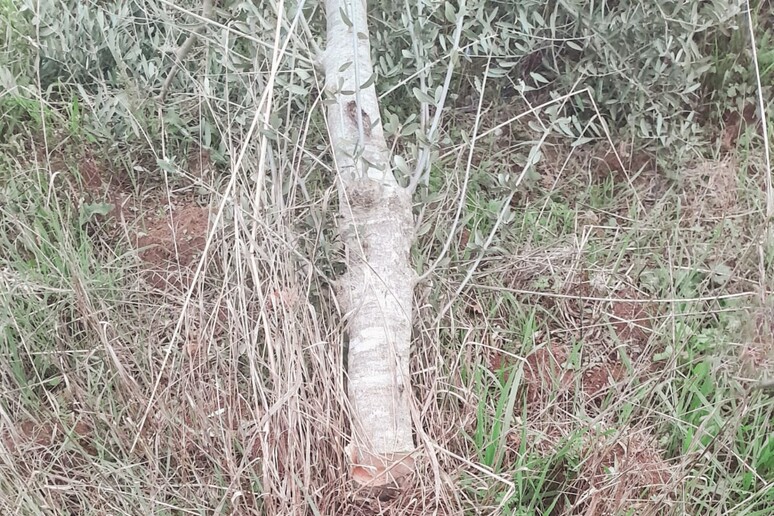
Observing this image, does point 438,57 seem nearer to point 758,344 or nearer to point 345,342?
point 345,342

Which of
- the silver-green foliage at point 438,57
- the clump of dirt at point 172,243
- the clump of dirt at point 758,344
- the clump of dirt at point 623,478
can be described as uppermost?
the silver-green foliage at point 438,57

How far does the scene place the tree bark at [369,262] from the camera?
1396mm

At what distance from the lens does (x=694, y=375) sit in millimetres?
1628

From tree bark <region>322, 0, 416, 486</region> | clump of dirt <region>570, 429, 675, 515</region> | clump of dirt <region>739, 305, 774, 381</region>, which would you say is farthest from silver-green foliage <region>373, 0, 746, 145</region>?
clump of dirt <region>570, 429, 675, 515</region>

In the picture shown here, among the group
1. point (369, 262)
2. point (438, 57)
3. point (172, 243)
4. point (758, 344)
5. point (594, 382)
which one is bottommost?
point (594, 382)

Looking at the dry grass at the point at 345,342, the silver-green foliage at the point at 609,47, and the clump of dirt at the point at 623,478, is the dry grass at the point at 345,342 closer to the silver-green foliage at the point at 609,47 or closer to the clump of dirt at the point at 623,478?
the clump of dirt at the point at 623,478

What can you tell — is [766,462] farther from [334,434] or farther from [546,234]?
[334,434]

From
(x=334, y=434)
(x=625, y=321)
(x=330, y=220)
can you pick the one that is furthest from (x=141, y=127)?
(x=625, y=321)

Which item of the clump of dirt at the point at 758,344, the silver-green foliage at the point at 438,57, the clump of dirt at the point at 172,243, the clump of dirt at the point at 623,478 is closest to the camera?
the clump of dirt at the point at 623,478

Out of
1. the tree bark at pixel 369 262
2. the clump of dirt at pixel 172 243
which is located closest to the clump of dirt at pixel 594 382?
the tree bark at pixel 369 262

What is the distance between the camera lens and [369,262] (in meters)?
1.54

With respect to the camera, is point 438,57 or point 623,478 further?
point 438,57

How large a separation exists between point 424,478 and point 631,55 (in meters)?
1.57

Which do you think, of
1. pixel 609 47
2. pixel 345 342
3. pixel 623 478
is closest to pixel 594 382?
pixel 623 478
